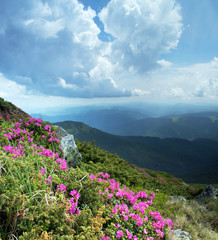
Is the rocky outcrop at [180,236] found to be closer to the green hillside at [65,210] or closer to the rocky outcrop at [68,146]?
the green hillside at [65,210]

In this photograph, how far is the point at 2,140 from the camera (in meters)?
5.69

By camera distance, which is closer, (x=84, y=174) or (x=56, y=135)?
(x=84, y=174)

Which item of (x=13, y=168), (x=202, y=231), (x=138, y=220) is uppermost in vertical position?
(x=13, y=168)

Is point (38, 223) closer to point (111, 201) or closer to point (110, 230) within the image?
point (110, 230)

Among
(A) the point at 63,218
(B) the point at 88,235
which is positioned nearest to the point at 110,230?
(B) the point at 88,235

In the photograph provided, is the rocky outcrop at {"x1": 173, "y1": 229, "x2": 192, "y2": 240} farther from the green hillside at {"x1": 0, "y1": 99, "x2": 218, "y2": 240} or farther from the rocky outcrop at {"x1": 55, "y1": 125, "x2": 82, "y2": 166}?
the rocky outcrop at {"x1": 55, "y1": 125, "x2": 82, "y2": 166}

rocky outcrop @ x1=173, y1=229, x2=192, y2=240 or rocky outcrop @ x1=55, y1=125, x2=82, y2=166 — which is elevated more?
rocky outcrop @ x1=55, y1=125, x2=82, y2=166

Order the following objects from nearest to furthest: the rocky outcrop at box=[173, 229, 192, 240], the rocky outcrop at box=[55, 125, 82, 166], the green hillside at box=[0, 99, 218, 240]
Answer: the green hillside at box=[0, 99, 218, 240]
the rocky outcrop at box=[173, 229, 192, 240]
the rocky outcrop at box=[55, 125, 82, 166]

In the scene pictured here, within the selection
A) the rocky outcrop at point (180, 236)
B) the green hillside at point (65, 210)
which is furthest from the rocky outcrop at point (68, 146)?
the rocky outcrop at point (180, 236)

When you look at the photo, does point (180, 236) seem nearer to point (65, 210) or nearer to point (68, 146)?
point (65, 210)

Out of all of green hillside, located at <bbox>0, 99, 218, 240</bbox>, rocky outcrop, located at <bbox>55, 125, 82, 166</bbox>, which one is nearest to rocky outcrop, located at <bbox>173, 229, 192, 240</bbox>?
green hillside, located at <bbox>0, 99, 218, 240</bbox>

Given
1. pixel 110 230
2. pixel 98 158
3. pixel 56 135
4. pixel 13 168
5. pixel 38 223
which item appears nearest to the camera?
pixel 38 223

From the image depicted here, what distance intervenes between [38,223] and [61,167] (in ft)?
7.21

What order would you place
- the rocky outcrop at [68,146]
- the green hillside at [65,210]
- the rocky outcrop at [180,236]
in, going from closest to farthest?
the green hillside at [65,210]
the rocky outcrop at [180,236]
the rocky outcrop at [68,146]
